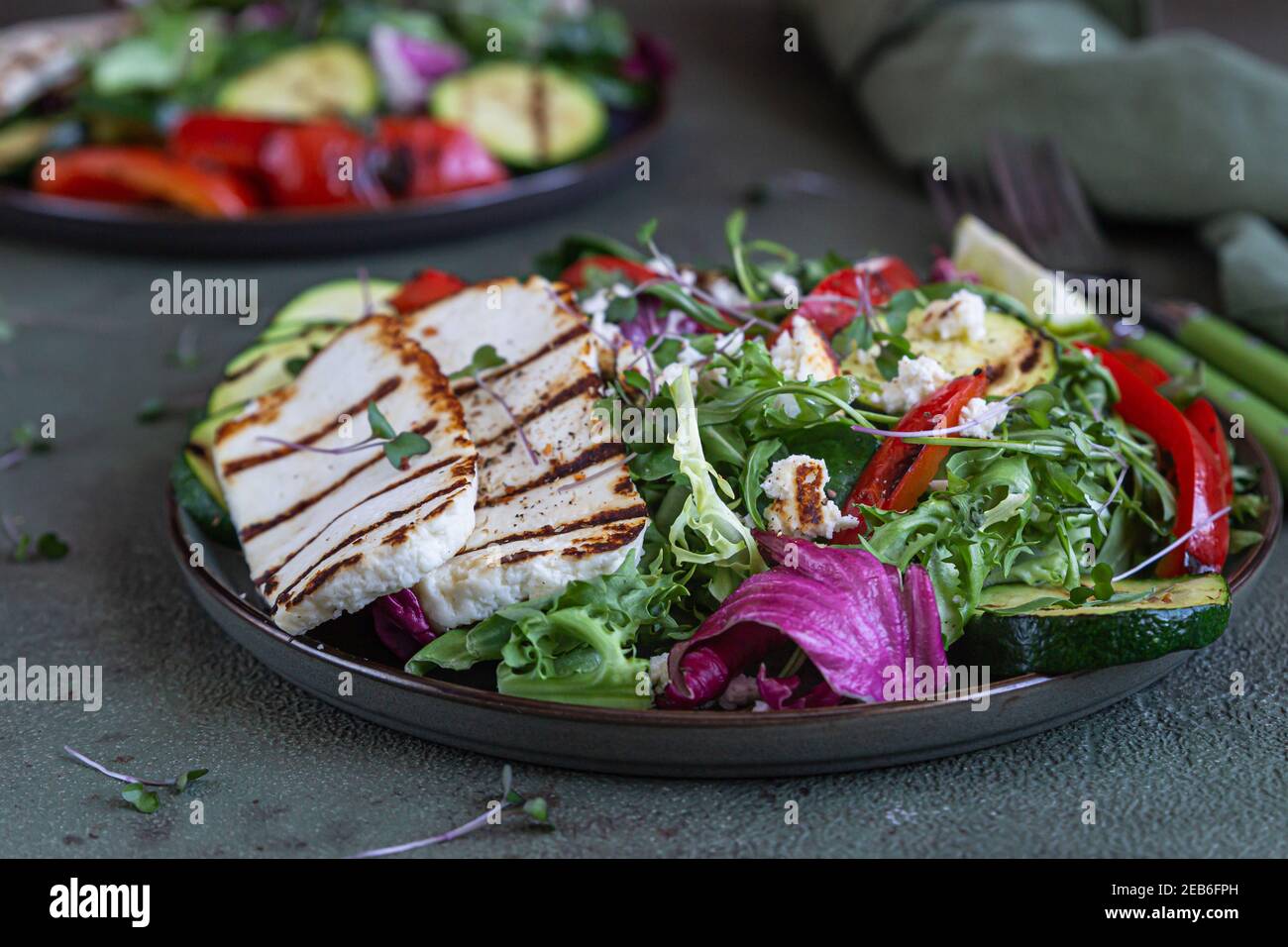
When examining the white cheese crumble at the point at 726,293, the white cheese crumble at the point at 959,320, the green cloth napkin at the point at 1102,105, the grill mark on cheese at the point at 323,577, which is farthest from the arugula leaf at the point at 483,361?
the green cloth napkin at the point at 1102,105

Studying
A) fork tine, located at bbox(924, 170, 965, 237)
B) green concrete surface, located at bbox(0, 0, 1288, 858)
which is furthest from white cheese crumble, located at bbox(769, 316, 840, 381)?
fork tine, located at bbox(924, 170, 965, 237)

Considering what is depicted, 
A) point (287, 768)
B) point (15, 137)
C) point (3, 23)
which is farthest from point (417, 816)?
point (3, 23)

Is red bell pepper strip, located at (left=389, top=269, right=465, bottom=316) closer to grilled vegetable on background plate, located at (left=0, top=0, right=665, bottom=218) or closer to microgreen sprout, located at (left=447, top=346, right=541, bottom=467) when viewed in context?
microgreen sprout, located at (left=447, top=346, right=541, bottom=467)

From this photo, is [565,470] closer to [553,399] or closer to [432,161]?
[553,399]

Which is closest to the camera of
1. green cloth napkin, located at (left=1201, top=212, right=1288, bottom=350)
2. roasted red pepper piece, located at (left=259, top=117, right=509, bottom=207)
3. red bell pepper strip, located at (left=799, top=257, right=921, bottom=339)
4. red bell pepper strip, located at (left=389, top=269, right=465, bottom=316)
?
red bell pepper strip, located at (left=799, top=257, right=921, bottom=339)

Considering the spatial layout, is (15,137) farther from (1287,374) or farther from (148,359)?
(1287,374)

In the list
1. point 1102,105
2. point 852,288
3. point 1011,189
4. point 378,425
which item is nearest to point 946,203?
point 1011,189
